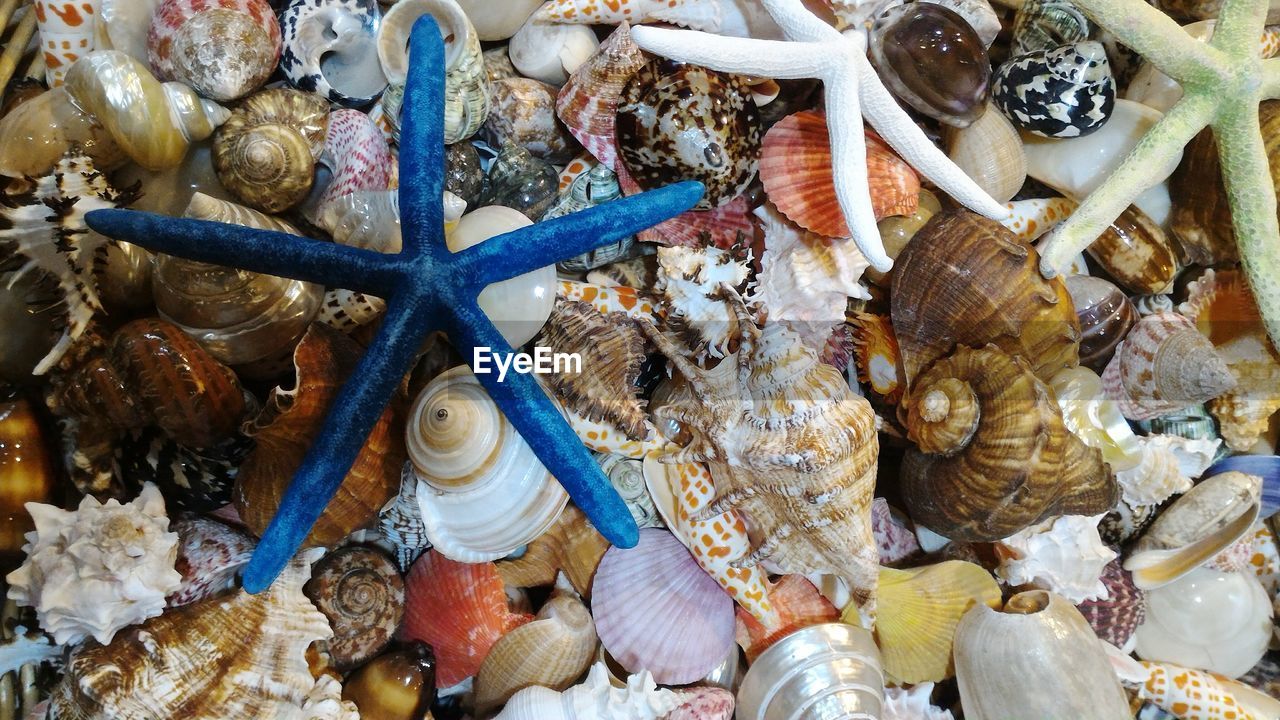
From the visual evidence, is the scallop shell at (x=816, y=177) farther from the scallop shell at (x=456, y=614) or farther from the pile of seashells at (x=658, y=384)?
the scallop shell at (x=456, y=614)

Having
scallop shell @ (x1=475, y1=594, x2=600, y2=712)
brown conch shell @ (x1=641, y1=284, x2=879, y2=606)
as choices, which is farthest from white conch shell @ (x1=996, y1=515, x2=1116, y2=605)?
scallop shell @ (x1=475, y1=594, x2=600, y2=712)

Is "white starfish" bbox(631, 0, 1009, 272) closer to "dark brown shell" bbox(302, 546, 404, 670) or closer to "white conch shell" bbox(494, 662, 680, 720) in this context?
"white conch shell" bbox(494, 662, 680, 720)

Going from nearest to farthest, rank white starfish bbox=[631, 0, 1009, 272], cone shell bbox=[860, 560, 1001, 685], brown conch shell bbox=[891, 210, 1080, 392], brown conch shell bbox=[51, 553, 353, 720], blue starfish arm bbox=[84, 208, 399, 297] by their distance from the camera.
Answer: blue starfish arm bbox=[84, 208, 399, 297], brown conch shell bbox=[51, 553, 353, 720], white starfish bbox=[631, 0, 1009, 272], brown conch shell bbox=[891, 210, 1080, 392], cone shell bbox=[860, 560, 1001, 685]

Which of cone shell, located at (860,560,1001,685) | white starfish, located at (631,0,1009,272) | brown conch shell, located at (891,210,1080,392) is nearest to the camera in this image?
white starfish, located at (631,0,1009,272)

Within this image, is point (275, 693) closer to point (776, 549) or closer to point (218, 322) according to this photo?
point (218, 322)

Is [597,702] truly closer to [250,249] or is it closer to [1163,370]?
[250,249]

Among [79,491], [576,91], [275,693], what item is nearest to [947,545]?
[576,91]
